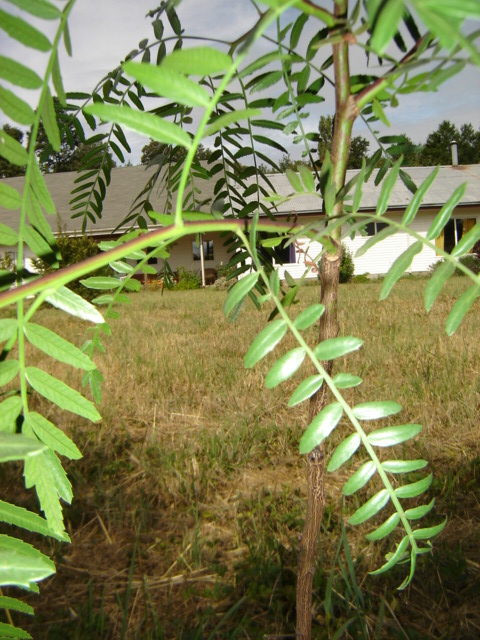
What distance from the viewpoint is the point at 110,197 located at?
2022 cm

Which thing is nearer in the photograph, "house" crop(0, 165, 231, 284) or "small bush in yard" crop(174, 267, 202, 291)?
"small bush in yard" crop(174, 267, 202, 291)

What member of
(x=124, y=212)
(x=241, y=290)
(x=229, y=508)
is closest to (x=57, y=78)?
(x=241, y=290)

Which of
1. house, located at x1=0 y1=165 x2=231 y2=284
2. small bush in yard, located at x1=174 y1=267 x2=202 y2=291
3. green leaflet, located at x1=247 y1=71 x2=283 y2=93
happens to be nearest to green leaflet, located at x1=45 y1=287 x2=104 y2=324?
green leaflet, located at x1=247 y1=71 x2=283 y2=93

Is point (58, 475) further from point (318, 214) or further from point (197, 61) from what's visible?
point (318, 214)

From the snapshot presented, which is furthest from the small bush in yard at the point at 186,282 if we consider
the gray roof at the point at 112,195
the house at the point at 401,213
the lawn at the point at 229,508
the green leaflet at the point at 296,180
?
the green leaflet at the point at 296,180

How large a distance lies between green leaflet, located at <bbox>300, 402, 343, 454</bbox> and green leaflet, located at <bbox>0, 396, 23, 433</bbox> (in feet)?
0.77

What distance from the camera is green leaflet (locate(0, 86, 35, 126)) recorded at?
446 mm

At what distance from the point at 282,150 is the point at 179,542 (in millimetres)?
1646

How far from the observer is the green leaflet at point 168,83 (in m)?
0.30

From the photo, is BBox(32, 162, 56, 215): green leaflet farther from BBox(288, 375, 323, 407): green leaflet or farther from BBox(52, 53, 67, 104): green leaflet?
BBox(288, 375, 323, 407): green leaflet

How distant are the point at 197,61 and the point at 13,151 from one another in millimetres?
245

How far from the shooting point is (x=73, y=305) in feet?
1.43

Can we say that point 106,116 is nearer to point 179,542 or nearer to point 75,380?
point 179,542

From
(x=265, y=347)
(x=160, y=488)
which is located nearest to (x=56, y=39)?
(x=265, y=347)
